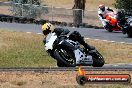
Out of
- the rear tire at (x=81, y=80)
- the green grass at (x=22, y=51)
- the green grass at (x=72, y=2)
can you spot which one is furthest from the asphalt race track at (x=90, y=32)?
the green grass at (x=72, y=2)

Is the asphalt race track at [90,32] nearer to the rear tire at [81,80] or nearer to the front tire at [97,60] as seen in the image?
the front tire at [97,60]

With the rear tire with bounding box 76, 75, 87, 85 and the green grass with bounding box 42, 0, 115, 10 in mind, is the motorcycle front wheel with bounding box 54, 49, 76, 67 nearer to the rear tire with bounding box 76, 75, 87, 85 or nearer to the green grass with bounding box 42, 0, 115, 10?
the rear tire with bounding box 76, 75, 87, 85

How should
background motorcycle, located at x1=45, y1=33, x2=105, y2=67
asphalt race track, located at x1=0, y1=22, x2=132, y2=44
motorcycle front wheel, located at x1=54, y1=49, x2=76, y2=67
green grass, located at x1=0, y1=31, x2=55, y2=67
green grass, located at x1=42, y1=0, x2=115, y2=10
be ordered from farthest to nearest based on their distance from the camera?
green grass, located at x1=42, y1=0, x2=115, y2=10, asphalt race track, located at x1=0, y1=22, x2=132, y2=44, green grass, located at x1=0, y1=31, x2=55, y2=67, motorcycle front wheel, located at x1=54, y1=49, x2=76, y2=67, background motorcycle, located at x1=45, y1=33, x2=105, y2=67

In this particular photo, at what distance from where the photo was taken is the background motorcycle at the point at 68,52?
52.0ft

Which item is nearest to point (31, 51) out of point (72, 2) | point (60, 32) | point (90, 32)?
point (90, 32)

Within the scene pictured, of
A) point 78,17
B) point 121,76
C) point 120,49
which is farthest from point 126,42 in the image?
point 121,76

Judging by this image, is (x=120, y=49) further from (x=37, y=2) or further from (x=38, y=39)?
(x=37, y=2)

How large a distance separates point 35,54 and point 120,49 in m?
4.46

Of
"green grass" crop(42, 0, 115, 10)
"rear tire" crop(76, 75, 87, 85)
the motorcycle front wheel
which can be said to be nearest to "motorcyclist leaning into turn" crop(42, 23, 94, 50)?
the motorcycle front wheel

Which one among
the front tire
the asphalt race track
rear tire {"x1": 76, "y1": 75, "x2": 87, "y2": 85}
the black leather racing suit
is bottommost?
the asphalt race track

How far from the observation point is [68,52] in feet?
53.3

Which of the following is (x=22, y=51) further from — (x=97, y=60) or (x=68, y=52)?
(x=97, y=60)

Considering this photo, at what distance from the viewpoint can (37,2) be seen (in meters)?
48.6

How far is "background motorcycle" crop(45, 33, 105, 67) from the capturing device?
52.0 feet
